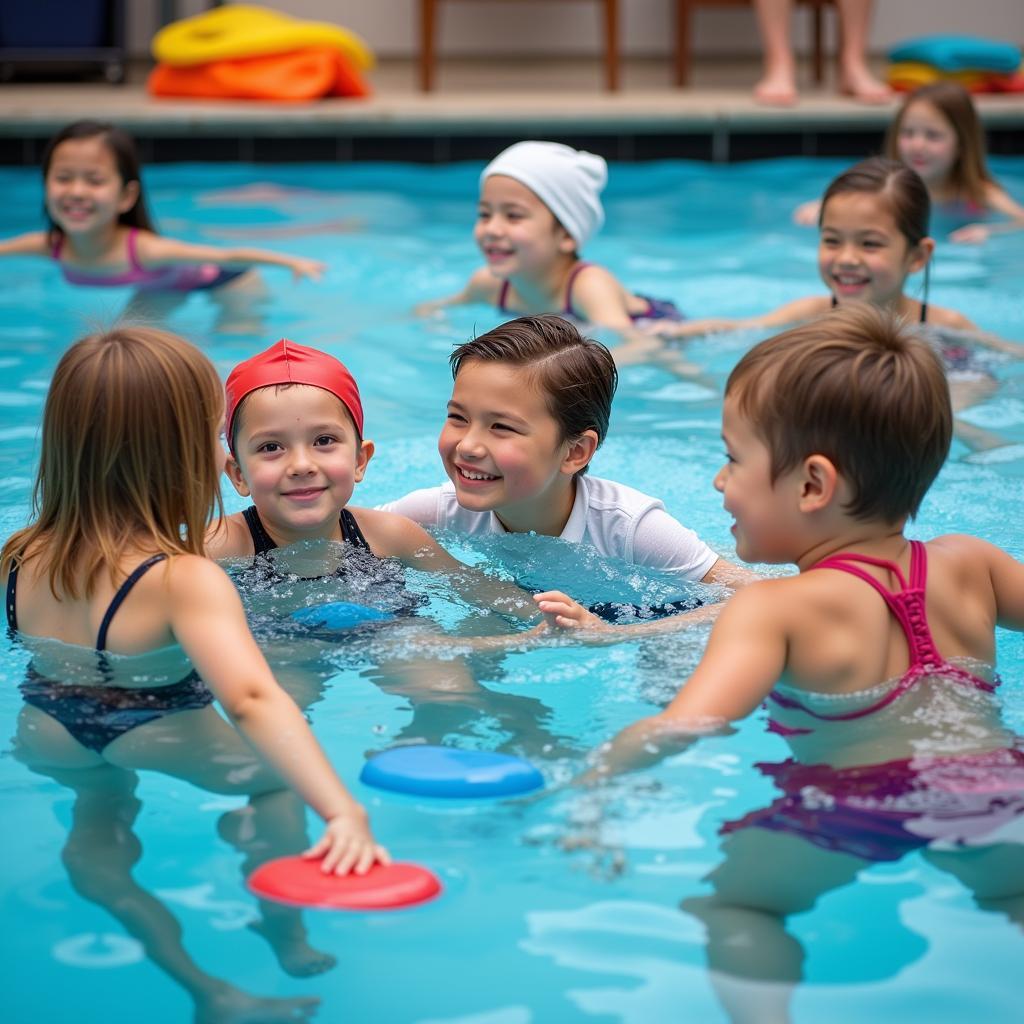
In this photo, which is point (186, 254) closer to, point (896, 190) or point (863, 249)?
point (863, 249)

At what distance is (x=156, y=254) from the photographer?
6.95m

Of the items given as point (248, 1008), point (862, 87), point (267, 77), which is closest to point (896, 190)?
point (248, 1008)

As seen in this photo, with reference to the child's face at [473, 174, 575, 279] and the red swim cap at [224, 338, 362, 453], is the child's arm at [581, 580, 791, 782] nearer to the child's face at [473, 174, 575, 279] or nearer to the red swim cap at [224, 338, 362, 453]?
the red swim cap at [224, 338, 362, 453]

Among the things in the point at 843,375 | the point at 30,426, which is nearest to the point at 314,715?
the point at 843,375

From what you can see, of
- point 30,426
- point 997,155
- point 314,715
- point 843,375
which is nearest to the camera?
point 843,375

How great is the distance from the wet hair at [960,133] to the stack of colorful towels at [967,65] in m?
2.51

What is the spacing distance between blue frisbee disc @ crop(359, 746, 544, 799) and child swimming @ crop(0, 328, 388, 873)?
21cm

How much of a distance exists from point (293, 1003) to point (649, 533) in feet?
6.01

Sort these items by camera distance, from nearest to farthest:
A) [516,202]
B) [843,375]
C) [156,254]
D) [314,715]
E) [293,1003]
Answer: [293,1003] < [843,375] < [314,715] < [516,202] < [156,254]

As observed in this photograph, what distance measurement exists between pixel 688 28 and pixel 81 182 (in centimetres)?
584

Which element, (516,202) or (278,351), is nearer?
(278,351)

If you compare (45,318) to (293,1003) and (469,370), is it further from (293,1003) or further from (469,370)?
(293,1003)

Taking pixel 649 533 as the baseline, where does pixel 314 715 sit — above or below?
below

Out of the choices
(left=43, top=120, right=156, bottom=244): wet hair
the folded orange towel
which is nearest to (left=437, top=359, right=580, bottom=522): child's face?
(left=43, top=120, right=156, bottom=244): wet hair
